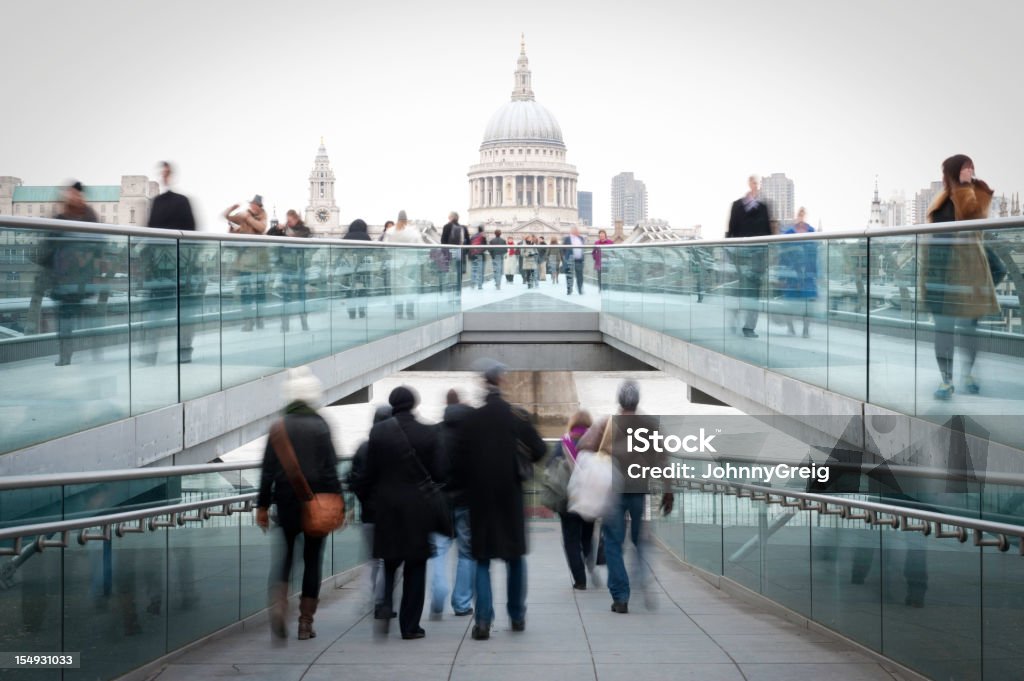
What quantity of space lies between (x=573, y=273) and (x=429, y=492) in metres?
19.8

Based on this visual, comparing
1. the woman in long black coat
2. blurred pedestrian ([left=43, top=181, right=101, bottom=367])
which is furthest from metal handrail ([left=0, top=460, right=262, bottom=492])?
the woman in long black coat

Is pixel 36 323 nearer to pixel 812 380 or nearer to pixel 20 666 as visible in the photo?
pixel 20 666

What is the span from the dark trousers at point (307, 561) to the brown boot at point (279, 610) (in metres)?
0.06

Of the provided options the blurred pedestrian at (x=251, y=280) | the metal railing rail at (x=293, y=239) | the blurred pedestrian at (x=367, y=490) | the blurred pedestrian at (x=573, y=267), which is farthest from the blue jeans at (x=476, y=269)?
the blurred pedestrian at (x=367, y=490)

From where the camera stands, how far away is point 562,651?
8.13 metres

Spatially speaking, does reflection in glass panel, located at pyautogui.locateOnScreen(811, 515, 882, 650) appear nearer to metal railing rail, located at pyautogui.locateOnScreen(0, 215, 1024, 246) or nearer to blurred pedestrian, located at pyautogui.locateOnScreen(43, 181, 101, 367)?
metal railing rail, located at pyautogui.locateOnScreen(0, 215, 1024, 246)

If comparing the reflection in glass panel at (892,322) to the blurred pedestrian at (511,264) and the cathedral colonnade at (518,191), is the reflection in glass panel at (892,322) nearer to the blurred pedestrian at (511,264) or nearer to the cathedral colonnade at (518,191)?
the blurred pedestrian at (511,264)

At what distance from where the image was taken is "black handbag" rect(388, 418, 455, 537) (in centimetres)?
832

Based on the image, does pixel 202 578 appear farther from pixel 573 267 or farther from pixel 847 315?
pixel 573 267

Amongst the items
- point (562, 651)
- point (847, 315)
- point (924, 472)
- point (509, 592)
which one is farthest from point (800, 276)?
point (562, 651)

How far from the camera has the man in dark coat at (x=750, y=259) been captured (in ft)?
44.4

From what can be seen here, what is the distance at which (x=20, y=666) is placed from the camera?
6.23m

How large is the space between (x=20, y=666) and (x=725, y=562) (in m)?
8.04

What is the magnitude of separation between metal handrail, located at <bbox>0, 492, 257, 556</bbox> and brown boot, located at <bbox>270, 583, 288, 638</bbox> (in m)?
0.75
